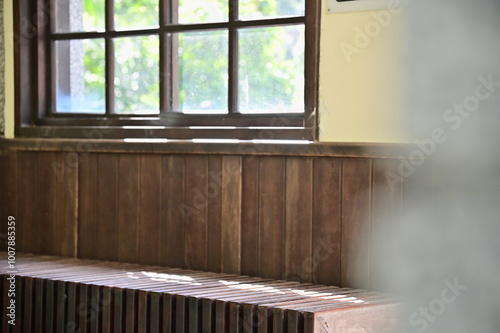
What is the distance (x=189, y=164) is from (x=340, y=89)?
72 cm

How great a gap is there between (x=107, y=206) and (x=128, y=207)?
0.12 meters

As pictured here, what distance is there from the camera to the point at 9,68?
367 cm

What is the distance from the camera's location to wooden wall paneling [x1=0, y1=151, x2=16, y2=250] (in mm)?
3676

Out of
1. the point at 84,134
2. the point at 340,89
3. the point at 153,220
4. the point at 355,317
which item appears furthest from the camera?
the point at 84,134

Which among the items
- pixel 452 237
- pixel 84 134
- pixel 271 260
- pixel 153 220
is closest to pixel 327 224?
pixel 271 260

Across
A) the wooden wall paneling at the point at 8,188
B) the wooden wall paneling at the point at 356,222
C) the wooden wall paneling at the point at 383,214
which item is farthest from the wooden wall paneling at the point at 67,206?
the wooden wall paneling at the point at 383,214

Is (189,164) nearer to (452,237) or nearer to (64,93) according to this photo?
(64,93)

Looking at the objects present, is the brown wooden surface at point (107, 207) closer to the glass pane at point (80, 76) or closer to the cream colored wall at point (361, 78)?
the glass pane at point (80, 76)

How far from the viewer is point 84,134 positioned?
351 cm

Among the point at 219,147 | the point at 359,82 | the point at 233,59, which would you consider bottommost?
the point at 219,147

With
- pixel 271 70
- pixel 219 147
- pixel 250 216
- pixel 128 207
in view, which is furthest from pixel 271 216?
pixel 128 207

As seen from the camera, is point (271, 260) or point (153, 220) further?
point (153, 220)

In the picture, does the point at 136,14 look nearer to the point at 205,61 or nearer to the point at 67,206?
the point at 205,61

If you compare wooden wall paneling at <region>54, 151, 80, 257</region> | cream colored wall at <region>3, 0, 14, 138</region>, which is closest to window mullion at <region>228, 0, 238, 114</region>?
wooden wall paneling at <region>54, 151, 80, 257</region>
